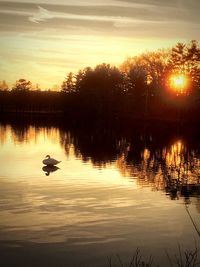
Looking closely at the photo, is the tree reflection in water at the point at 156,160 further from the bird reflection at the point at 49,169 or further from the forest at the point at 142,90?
the forest at the point at 142,90

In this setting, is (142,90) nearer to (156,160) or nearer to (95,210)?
(156,160)

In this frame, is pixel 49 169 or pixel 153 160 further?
pixel 153 160

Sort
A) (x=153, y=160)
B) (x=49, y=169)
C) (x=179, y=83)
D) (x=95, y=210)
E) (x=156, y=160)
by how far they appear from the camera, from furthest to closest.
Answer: (x=179, y=83) → (x=156, y=160) → (x=153, y=160) → (x=49, y=169) → (x=95, y=210)

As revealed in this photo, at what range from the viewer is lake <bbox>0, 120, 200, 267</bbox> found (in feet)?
49.0

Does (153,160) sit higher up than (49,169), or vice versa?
(49,169)

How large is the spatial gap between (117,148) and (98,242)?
34957mm

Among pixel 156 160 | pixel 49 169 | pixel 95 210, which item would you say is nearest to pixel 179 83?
pixel 156 160

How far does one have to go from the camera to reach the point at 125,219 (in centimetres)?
1883

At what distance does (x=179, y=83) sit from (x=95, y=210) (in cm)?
7714

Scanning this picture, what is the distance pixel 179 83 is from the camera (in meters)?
94.8

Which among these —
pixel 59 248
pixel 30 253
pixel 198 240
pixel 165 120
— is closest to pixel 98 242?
pixel 59 248

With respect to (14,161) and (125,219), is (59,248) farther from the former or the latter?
(14,161)

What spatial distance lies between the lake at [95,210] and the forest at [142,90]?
52202 millimetres

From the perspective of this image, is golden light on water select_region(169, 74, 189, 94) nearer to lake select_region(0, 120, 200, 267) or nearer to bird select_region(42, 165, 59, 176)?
lake select_region(0, 120, 200, 267)
